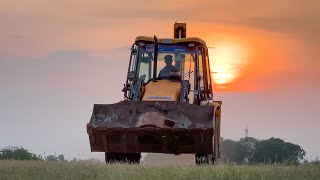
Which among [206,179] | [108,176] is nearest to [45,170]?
[108,176]

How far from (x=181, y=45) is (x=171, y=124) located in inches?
124

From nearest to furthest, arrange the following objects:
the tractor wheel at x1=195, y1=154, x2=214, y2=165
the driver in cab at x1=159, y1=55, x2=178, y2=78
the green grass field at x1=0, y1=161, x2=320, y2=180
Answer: the green grass field at x1=0, y1=161, x2=320, y2=180 < the tractor wheel at x1=195, y1=154, x2=214, y2=165 < the driver in cab at x1=159, y1=55, x2=178, y2=78

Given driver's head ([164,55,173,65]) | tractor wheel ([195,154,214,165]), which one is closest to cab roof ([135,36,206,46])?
driver's head ([164,55,173,65])

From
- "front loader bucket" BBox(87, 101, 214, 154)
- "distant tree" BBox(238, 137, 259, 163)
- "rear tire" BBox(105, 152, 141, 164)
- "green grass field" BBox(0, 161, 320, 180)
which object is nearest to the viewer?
"green grass field" BBox(0, 161, 320, 180)

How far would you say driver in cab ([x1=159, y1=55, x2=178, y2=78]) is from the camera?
931 inches

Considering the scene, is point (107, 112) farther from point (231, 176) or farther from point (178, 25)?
point (231, 176)

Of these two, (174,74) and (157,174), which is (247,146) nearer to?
(174,74)

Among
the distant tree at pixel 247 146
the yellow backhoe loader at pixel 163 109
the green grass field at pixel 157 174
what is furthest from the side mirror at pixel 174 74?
the distant tree at pixel 247 146

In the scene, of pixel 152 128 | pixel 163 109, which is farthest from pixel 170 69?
pixel 152 128

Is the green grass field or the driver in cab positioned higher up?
the driver in cab

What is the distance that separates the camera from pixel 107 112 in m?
22.3

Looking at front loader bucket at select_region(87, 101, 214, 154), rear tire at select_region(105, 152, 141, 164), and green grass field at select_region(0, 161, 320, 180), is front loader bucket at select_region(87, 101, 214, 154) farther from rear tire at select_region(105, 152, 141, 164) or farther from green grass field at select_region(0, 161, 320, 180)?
green grass field at select_region(0, 161, 320, 180)

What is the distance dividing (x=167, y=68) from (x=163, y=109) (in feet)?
6.92

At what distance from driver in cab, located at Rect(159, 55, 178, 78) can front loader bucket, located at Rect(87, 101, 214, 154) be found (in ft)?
5.73
